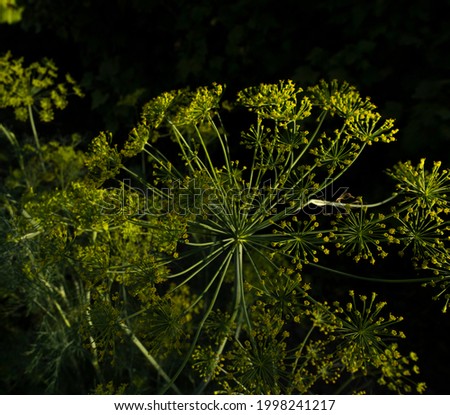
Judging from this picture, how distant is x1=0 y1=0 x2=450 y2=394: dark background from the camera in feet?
13.3

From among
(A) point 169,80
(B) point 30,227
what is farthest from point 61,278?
(A) point 169,80

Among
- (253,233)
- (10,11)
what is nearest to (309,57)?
(253,233)

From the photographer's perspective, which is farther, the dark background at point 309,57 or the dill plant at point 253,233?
the dark background at point 309,57

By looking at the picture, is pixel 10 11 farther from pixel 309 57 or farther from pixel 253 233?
pixel 253 233

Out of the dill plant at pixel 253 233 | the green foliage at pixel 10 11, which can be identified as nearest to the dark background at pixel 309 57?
the green foliage at pixel 10 11

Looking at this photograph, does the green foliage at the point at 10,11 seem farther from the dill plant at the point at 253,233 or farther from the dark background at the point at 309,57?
the dill plant at the point at 253,233

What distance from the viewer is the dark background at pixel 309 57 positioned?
407 cm

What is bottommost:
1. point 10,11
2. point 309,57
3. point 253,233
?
point 253,233

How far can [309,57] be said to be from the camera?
14.7ft

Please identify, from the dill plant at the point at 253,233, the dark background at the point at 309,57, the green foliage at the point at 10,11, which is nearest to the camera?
the dill plant at the point at 253,233

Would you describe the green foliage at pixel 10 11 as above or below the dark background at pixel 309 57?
above

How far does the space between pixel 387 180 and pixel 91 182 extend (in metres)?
2.64

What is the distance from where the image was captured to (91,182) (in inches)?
109

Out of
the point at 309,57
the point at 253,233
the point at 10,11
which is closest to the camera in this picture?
the point at 253,233
